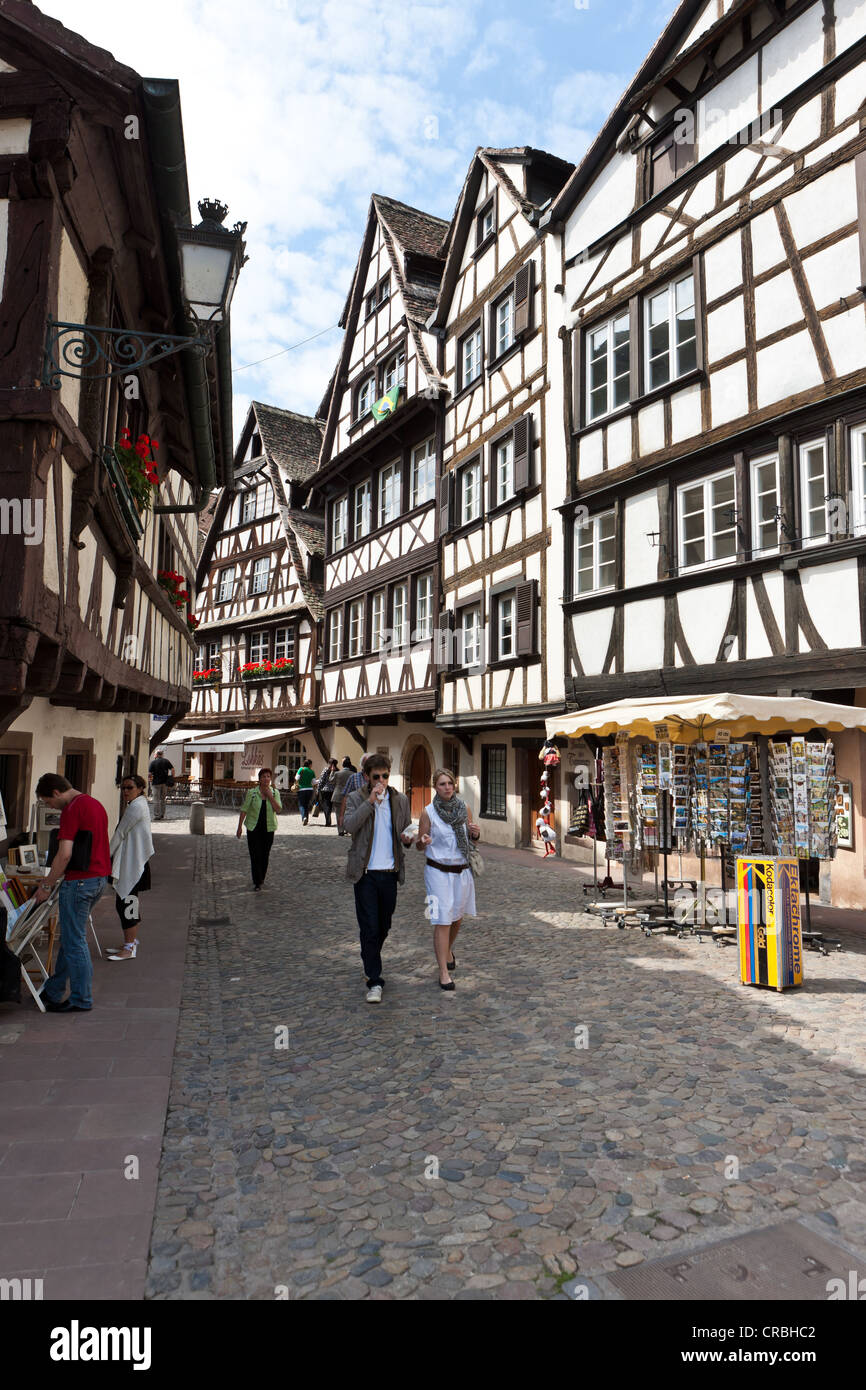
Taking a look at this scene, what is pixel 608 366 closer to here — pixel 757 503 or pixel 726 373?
pixel 726 373

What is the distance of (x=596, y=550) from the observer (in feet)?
46.3

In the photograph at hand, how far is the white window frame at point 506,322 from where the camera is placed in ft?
57.1

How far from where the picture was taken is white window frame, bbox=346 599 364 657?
24141mm

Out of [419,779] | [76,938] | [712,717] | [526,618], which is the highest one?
[526,618]

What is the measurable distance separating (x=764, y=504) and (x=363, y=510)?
1531 centimetres

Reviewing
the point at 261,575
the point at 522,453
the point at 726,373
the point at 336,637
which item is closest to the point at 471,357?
the point at 522,453

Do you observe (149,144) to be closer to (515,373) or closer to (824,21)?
(824,21)

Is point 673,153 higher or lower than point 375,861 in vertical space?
higher

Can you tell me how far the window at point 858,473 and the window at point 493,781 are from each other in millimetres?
9735

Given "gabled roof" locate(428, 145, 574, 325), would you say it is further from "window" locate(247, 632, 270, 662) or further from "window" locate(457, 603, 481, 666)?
"window" locate(247, 632, 270, 662)

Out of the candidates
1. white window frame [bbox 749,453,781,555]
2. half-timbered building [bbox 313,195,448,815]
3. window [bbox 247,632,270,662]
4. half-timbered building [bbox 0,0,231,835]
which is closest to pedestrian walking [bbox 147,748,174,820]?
half-timbered building [bbox 313,195,448,815]

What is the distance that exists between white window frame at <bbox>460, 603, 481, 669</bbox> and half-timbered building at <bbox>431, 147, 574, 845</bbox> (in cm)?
3

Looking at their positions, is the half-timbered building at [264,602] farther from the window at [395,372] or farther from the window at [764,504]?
the window at [764,504]

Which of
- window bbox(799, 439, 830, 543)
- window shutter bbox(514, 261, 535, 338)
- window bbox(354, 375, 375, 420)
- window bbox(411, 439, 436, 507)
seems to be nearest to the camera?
window bbox(799, 439, 830, 543)
